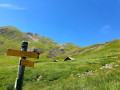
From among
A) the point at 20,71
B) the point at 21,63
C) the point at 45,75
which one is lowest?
the point at 45,75

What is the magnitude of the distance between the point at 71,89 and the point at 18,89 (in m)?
4.00

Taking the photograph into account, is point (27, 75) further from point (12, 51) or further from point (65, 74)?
point (12, 51)

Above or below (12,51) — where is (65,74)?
below

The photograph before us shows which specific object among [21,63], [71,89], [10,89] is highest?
[21,63]

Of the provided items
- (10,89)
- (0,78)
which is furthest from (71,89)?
(0,78)

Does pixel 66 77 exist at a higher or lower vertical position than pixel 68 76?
lower

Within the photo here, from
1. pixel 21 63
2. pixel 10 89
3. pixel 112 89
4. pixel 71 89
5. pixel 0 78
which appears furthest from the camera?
pixel 0 78

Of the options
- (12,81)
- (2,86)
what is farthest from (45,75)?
(2,86)

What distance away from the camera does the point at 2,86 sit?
22688 millimetres

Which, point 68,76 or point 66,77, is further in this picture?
point 68,76

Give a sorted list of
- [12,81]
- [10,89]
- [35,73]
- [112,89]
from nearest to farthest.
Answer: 1. [112,89]
2. [10,89]
3. [12,81]
4. [35,73]

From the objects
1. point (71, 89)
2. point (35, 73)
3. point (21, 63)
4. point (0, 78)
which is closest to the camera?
point (71, 89)

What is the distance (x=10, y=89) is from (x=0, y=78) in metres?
7.35

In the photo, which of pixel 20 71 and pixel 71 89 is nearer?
pixel 71 89
